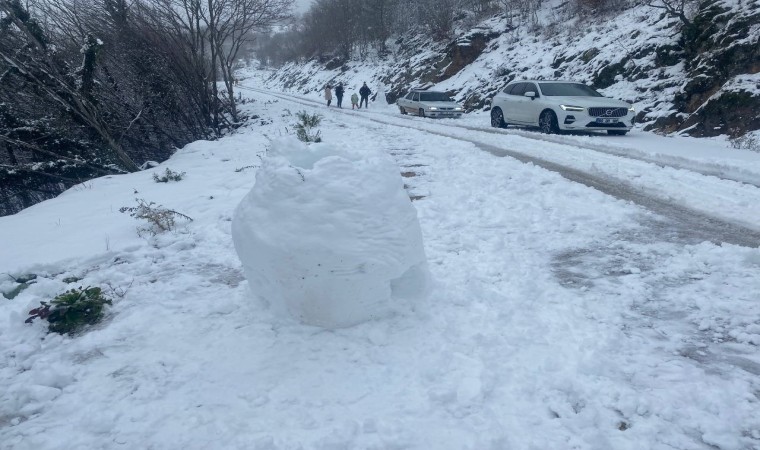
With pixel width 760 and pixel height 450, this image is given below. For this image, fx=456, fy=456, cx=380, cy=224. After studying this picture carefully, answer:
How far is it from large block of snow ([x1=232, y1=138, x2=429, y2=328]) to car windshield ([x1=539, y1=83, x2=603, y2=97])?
1217 cm

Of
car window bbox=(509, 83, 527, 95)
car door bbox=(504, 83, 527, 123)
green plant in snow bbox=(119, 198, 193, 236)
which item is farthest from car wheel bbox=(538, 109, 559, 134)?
green plant in snow bbox=(119, 198, 193, 236)

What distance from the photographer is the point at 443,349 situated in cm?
306

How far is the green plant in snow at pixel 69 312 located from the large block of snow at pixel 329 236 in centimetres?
139

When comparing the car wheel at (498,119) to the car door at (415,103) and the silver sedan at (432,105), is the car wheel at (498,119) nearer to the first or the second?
the silver sedan at (432,105)

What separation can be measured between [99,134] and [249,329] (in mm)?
11786

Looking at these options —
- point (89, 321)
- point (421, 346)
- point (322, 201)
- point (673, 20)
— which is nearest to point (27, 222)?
point (89, 321)

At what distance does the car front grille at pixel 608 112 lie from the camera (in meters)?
12.5

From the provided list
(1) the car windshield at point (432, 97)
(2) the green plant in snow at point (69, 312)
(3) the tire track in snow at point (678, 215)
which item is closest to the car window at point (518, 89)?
(3) the tire track in snow at point (678, 215)

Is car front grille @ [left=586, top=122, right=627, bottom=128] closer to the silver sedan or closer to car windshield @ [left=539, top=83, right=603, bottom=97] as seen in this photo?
car windshield @ [left=539, top=83, right=603, bottom=97]

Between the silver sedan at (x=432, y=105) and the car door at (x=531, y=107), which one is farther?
the silver sedan at (x=432, y=105)

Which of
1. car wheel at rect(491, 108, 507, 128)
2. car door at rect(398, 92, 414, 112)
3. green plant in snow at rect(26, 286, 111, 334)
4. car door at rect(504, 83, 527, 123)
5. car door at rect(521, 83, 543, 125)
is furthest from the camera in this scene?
car door at rect(398, 92, 414, 112)

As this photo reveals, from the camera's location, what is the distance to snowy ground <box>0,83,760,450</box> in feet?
7.82

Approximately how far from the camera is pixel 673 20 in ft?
52.8

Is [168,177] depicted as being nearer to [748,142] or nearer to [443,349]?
[443,349]
